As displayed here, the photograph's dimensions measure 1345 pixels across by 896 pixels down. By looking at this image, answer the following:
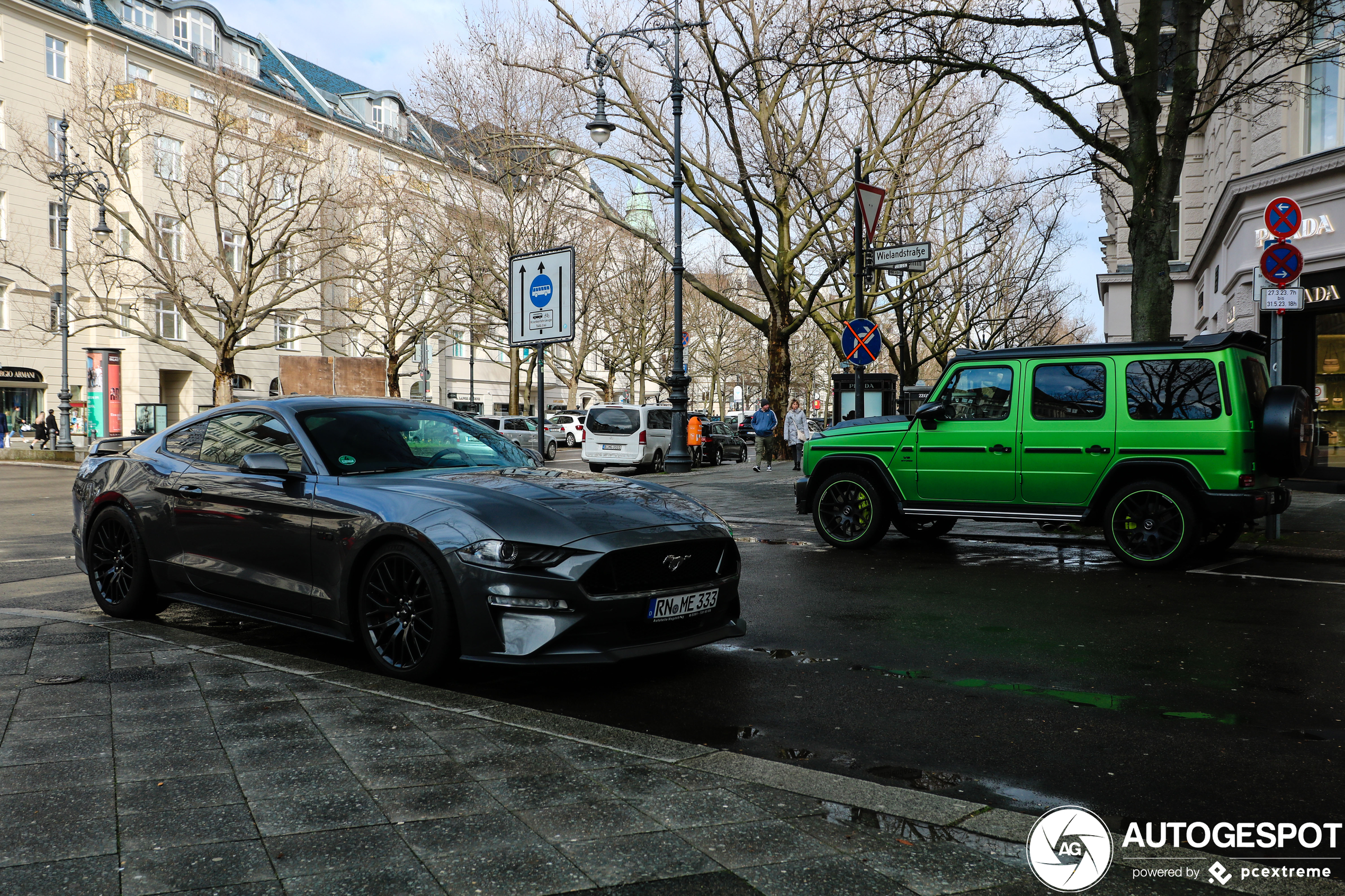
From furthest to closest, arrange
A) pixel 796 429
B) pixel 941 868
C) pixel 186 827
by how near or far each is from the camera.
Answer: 1. pixel 796 429
2. pixel 186 827
3. pixel 941 868

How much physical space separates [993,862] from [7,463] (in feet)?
115

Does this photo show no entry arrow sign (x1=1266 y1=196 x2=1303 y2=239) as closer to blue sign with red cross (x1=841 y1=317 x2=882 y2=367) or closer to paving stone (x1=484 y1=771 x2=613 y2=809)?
blue sign with red cross (x1=841 y1=317 x2=882 y2=367)

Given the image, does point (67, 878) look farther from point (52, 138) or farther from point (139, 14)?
point (139, 14)

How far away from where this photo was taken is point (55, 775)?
11.3 feet

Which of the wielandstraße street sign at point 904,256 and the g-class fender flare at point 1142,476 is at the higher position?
the wielandstraße street sign at point 904,256

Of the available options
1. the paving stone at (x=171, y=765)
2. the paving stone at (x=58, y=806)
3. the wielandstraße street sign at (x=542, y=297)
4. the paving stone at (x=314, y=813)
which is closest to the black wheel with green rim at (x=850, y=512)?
the wielandstraße street sign at (x=542, y=297)

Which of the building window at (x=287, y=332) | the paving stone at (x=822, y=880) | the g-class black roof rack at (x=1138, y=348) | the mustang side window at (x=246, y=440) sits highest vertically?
the building window at (x=287, y=332)

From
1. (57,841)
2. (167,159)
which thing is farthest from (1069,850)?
(167,159)

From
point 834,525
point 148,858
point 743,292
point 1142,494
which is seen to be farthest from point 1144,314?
point 743,292

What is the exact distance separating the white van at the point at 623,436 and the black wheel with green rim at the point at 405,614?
22.5 meters

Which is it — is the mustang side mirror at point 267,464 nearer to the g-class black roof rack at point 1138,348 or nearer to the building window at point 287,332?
the g-class black roof rack at point 1138,348

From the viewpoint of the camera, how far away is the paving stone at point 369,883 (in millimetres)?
2629

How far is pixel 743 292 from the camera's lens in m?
47.0

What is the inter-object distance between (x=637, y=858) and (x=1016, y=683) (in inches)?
116
